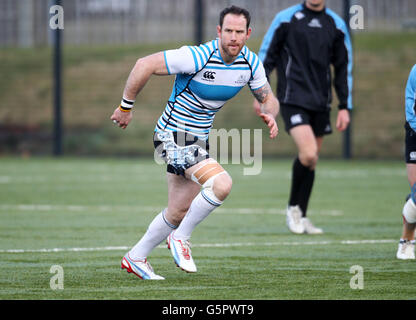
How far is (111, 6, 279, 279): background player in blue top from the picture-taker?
6.00 meters

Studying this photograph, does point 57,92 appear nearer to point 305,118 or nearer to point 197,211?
point 305,118

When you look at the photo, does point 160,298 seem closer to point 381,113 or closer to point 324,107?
point 324,107

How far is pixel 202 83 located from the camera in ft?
20.2

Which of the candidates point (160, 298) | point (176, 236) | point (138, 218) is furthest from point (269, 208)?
point (160, 298)

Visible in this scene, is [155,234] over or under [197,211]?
under

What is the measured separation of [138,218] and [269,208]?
1.86 metres

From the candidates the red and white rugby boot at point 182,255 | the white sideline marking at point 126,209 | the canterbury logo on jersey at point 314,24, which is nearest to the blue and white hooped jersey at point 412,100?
the red and white rugby boot at point 182,255

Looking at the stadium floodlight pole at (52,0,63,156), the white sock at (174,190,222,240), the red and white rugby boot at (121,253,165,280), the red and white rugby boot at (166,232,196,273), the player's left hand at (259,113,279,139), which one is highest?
the player's left hand at (259,113,279,139)

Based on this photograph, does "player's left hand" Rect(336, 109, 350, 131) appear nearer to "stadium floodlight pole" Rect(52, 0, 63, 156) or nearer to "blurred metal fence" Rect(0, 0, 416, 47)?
"blurred metal fence" Rect(0, 0, 416, 47)

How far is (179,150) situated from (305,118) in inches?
128

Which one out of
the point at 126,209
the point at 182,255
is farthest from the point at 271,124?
the point at 126,209

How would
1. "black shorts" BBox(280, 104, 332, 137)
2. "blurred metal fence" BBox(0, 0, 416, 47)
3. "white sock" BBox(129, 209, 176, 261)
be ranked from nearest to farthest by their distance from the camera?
"white sock" BBox(129, 209, 176, 261) < "black shorts" BBox(280, 104, 332, 137) < "blurred metal fence" BBox(0, 0, 416, 47)

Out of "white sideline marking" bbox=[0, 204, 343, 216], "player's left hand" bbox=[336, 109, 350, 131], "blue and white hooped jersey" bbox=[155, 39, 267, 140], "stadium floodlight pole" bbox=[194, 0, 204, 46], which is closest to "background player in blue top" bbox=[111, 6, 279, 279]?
"blue and white hooped jersey" bbox=[155, 39, 267, 140]

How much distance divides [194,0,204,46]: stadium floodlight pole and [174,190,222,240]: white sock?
45.6 feet
